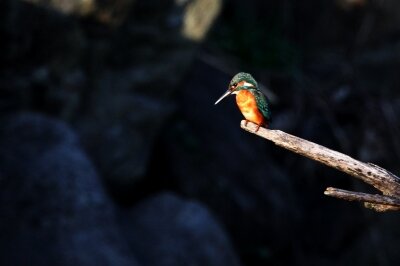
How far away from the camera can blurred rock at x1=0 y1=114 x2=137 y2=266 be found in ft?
16.8

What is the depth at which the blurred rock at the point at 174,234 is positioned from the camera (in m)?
6.23

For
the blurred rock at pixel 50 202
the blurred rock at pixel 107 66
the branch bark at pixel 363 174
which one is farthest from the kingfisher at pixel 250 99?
the blurred rock at pixel 107 66

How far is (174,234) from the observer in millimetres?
6535

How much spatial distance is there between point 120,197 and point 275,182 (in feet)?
6.82

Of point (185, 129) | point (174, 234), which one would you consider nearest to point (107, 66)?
point (174, 234)

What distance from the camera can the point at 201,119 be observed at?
28.4ft

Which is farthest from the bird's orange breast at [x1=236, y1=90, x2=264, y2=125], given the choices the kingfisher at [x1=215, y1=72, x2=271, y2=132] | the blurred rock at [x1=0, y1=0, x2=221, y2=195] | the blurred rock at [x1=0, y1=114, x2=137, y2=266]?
the blurred rock at [x1=0, y1=0, x2=221, y2=195]

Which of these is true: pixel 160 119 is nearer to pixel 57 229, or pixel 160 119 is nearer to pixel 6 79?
pixel 6 79

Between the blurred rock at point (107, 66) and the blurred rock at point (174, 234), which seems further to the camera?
the blurred rock at point (174, 234)

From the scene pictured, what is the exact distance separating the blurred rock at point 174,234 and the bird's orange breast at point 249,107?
7.61ft

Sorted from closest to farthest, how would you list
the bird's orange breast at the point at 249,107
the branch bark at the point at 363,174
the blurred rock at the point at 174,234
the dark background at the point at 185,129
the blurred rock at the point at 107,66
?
the branch bark at the point at 363,174 < the bird's orange breast at the point at 249,107 < the dark background at the point at 185,129 < the blurred rock at the point at 107,66 < the blurred rock at the point at 174,234

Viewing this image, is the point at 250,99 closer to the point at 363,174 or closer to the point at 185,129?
the point at 363,174

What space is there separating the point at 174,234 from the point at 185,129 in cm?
210

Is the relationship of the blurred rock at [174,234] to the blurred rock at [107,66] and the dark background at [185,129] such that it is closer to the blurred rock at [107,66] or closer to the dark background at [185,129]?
the dark background at [185,129]
